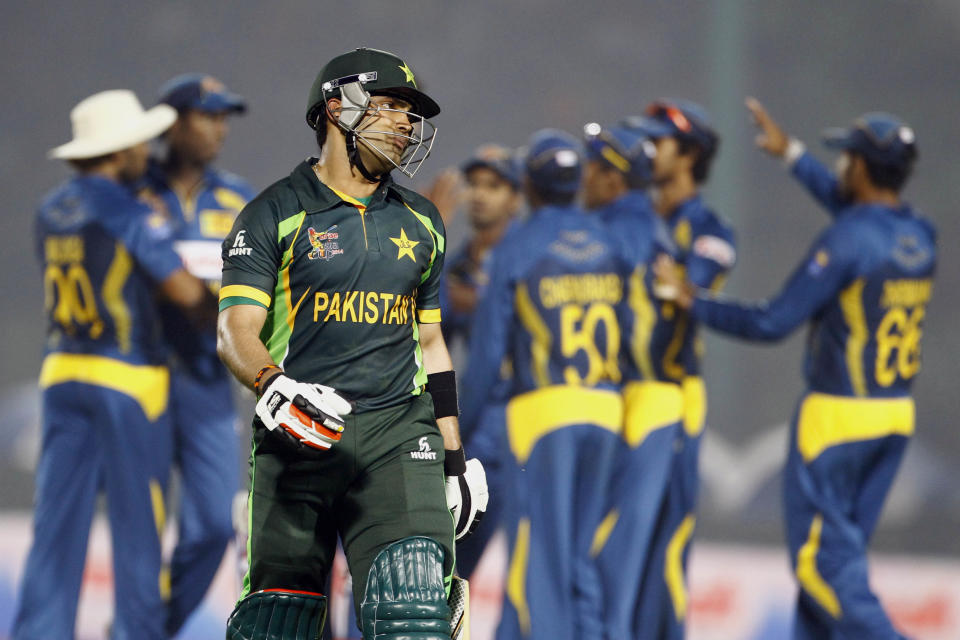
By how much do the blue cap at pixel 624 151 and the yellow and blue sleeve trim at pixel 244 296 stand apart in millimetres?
3020

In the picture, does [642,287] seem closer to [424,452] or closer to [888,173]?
[888,173]

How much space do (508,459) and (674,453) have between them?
769mm

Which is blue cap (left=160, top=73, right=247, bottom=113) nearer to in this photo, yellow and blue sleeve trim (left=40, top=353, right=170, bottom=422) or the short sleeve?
yellow and blue sleeve trim (left=40, top=353, right=170, bottom=422)

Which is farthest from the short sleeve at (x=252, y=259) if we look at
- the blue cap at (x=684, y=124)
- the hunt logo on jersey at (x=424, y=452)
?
the blue cap at (x=684, y=124)

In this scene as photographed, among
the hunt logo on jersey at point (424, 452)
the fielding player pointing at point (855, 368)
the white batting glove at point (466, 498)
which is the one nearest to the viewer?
the hunt logo on jersey at point (424, 452)

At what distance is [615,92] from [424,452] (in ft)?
15.4

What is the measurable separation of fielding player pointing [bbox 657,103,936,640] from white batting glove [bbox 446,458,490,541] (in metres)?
2.38

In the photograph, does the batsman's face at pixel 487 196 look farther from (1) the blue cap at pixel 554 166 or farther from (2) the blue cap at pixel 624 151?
(1) the blue cap at pixel 554 166

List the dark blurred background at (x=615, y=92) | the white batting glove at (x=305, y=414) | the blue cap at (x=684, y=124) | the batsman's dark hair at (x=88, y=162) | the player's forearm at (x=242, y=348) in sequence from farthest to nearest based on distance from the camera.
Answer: the dark blurred background at (x=615, y=92) < the blue cap at (x=684, y=124) < the batsman's dark hair at (x=88, y=162) < the player's forearm at (x=242, y=348) < the white batting glove at (x=305, y=414)

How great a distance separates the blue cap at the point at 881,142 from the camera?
5344 mm

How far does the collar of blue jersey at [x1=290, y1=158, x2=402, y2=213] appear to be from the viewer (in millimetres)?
2945

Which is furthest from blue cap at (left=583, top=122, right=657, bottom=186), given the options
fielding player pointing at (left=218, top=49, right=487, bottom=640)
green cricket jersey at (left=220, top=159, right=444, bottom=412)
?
green cricket jersey at (left=220, top=159, right=444, bottom=412)

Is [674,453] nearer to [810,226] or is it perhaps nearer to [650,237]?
[650,237]

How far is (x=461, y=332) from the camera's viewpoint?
609 centimetres
